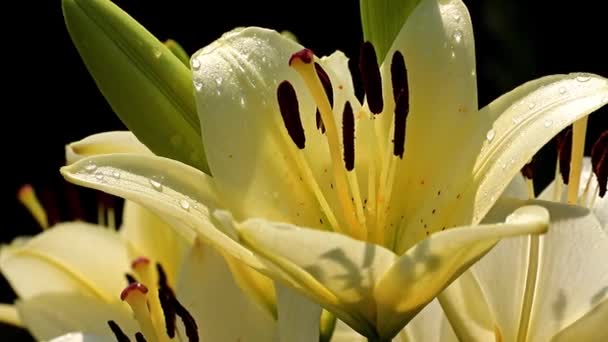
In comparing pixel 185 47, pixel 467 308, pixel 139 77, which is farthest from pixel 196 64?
pixel 185 47

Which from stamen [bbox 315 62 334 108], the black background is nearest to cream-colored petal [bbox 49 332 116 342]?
stamen [bbox 315 62 334 108]

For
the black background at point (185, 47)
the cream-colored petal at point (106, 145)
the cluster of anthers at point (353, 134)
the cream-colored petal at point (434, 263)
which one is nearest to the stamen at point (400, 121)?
the cluster of anthers at point (353, 134)

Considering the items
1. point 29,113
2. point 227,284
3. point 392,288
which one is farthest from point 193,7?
point 392,288

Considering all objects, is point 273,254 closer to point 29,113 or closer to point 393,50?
point 393,50

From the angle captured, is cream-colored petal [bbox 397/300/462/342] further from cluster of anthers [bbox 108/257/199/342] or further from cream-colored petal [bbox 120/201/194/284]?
cream-colored petal [bbox 120/201/194/284]

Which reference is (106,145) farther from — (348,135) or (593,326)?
(593,326)

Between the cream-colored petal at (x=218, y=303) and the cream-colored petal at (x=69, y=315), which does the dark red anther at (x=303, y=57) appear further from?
the cream-colored petal at (x=69, y=315)
